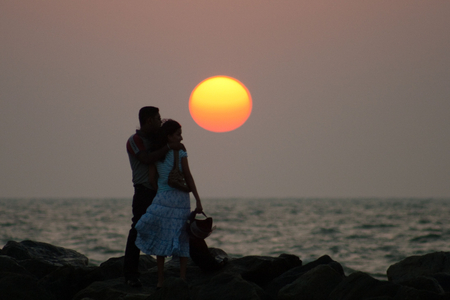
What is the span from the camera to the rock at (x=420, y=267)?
23.8 ft

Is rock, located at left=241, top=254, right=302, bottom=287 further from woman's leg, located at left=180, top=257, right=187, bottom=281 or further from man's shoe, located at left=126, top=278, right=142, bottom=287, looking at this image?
man's shoe, located at left=126, top=278, right=142, bottom=287

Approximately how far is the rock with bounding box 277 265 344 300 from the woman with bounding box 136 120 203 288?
1.29m

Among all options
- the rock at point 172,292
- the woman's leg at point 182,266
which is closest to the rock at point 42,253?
the woman's leg at point 182,266

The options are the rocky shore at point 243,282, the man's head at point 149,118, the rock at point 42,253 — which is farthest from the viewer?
the rock at point 42,253

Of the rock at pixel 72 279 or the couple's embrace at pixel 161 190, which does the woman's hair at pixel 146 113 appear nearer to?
the couple's embrace at pixel 161 190

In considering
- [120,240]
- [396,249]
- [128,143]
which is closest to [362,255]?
[396,249]

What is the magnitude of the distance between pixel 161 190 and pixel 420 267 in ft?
13.7

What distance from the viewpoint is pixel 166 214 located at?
230 inches

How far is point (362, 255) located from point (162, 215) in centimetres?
1684

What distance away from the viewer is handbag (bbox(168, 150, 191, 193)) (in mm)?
5758

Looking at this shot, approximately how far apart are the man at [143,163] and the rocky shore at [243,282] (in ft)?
1.59

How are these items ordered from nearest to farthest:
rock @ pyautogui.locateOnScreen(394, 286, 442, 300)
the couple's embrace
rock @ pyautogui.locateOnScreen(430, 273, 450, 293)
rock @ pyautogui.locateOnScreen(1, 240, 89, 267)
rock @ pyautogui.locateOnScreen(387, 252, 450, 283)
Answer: rock @ pyautogui.locateOnScreen(394, 286, 442, 300) < the couple's embrace < rock @ pyautogui.locateOnScreen(430, 273, 450, 293) < rock @ pyautogui.locateOnScreen(387, 252, 450, 283) < rock @ pyautogui.locateOnScreen(1, 240, 89, 267)

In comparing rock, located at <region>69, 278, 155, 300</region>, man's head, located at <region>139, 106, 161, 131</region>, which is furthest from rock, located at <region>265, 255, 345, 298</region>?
man's head, located at <region>139, 106, 161, 131</region>

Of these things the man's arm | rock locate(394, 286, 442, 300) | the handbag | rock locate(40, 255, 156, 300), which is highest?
the man's arm
